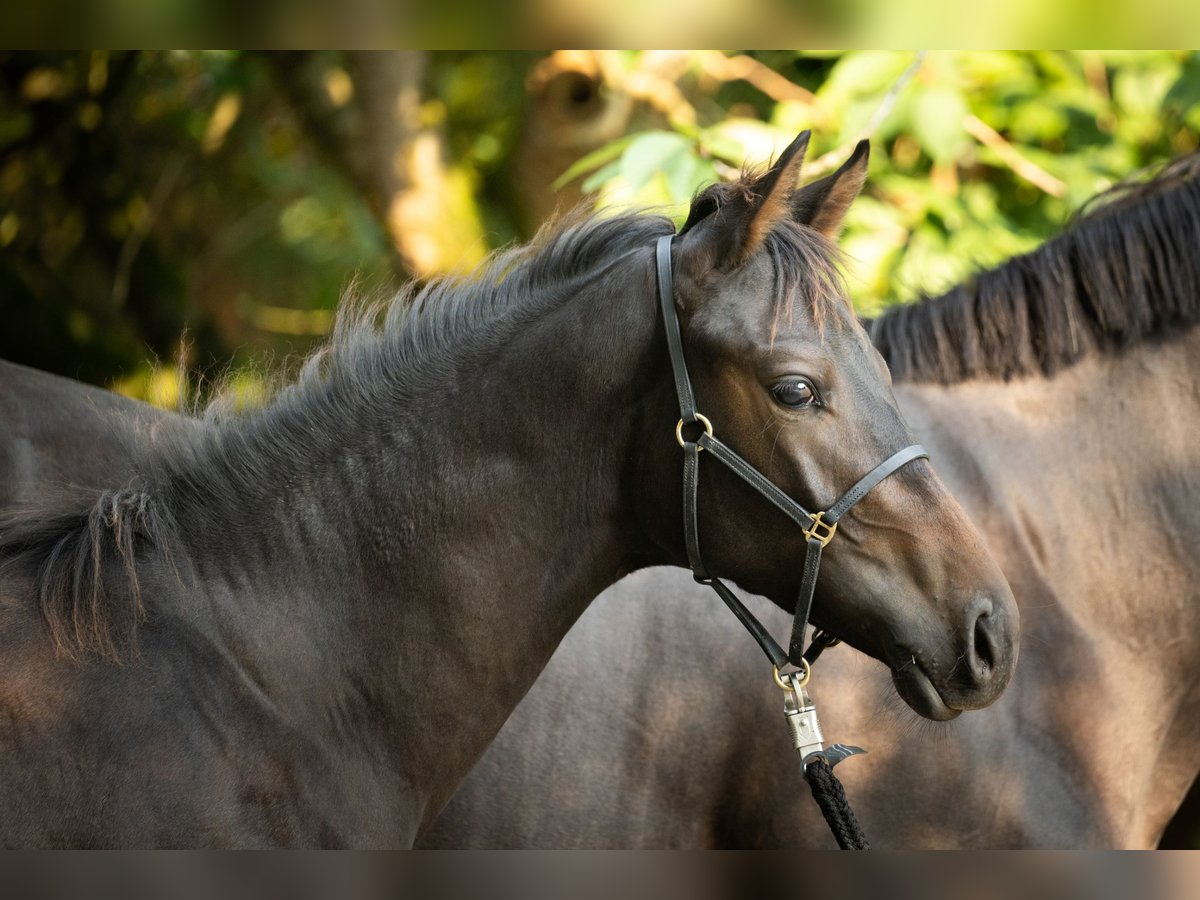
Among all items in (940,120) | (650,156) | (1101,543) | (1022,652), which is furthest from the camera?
(940,120)

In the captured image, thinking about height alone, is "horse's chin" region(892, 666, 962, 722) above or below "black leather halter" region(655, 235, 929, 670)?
below

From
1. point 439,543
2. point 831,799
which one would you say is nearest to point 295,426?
point 439,543

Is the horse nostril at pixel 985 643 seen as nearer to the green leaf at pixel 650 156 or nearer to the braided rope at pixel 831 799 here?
the braided rope at pixel 831 799

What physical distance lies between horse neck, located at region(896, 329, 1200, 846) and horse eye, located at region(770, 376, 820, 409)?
1.13 m

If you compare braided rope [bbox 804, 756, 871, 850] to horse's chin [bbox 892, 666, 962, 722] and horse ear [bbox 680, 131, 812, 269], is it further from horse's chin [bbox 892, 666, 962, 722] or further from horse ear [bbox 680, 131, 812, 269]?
horse ear [bbox 680, 131, 812, 269]

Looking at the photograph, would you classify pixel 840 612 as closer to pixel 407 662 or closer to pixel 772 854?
pixel 772 854

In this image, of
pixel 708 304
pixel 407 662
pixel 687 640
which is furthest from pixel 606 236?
pixel 687 640

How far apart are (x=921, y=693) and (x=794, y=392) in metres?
0.58

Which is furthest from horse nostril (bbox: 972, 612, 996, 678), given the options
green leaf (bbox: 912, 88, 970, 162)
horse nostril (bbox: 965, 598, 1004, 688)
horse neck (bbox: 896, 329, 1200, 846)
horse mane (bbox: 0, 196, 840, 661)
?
green leaf (bbox: 912, 88, 970, 162)

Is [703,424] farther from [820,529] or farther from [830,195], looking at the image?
[830,195]

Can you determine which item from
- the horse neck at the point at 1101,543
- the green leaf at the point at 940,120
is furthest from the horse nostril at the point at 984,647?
the green leaf at the point at 940,120

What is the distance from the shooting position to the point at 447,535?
6.86ft

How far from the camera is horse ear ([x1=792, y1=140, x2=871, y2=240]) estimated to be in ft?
7.04

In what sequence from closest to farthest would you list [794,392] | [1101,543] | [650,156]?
[794,392] < [1101,543] < [650,156]
